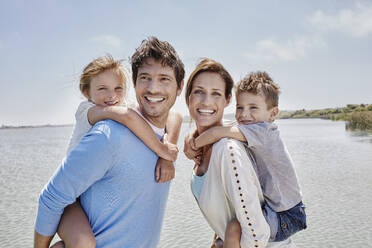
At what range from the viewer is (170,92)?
7.45 feet

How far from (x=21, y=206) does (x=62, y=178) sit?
7.73m

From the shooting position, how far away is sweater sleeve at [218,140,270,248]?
2.01 metres

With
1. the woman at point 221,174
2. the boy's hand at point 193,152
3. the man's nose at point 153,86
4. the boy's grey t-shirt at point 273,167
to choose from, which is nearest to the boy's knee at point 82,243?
the woman at point 221,174

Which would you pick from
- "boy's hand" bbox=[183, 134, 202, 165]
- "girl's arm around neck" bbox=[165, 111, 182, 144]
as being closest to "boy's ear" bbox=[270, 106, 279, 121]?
"boy's hand" bbox=[183, 134, 202, 165]

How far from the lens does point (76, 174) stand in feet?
5.64

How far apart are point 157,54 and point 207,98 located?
2.22 feet

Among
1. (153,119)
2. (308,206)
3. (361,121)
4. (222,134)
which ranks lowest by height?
(308,206)

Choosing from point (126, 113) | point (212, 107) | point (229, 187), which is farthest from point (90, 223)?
point (212, 107)

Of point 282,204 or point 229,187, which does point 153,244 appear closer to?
point 229,187

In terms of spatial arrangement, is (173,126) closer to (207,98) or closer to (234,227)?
(207,98)

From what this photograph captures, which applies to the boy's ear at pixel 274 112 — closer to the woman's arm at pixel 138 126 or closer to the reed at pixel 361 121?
the woman's arm at pixel 138 126

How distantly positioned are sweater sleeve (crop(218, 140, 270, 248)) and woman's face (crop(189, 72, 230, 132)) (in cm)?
67

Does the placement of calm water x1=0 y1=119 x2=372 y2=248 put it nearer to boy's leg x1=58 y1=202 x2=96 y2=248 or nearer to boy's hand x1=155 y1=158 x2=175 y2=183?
boy's hand x1=155 y1=158 x2=175 y2=183

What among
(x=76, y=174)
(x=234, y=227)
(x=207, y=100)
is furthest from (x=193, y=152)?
(x=76, y=174)
